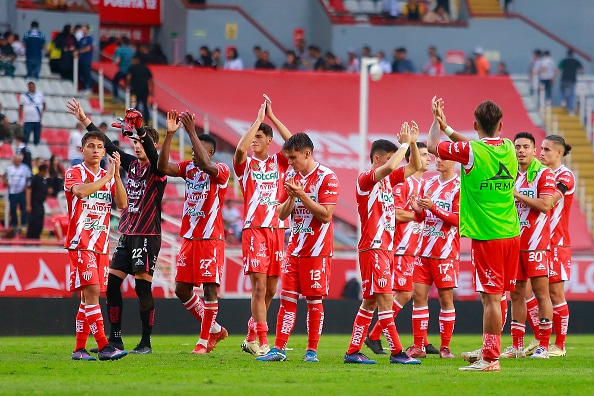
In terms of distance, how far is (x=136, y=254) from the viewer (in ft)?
46.3

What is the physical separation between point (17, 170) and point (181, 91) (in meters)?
8.88

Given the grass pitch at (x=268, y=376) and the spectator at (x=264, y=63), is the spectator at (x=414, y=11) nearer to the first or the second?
the spectator at (x=264, y=63)

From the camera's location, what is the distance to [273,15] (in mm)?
38875

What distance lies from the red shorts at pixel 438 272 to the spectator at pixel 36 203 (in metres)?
11.2

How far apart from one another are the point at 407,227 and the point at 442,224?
26.1 inches

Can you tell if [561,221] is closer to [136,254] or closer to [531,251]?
[531,251]

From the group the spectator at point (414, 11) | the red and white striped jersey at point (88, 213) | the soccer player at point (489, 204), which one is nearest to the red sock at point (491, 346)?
the soccer player at point (489, 204)

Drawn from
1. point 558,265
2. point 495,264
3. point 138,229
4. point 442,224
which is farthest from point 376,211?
point 558,265

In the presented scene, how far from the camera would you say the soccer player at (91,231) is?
1324 centimetres

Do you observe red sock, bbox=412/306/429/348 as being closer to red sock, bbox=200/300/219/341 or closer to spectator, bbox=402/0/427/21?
red sock, bbox=200/300/219/341

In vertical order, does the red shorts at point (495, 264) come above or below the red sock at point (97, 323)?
above

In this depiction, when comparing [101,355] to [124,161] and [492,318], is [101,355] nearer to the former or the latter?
[124,161]

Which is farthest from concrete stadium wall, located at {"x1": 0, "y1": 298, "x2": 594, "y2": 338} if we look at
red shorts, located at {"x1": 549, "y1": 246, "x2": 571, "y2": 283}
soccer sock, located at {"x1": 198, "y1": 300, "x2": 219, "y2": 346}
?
red shorts, located at {"x1": 549, "y1": 246, "x2": 571, "y2": 283}

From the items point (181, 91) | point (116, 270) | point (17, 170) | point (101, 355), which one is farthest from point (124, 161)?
point (181, 91)
